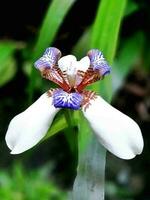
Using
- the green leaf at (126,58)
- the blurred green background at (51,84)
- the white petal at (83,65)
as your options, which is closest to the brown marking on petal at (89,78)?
the white petal at (83,65)

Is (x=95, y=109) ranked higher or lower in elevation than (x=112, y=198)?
higher

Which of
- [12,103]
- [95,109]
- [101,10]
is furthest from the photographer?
[12,103]

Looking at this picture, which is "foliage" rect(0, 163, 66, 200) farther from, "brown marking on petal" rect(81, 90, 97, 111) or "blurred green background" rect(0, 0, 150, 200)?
"brown marking on petal" rect(81, 90, 97, 111)

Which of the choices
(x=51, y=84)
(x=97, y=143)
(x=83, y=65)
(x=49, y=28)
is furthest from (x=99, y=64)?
(x=51, y=84)

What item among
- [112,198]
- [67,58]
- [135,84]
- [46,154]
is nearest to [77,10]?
[135,84]

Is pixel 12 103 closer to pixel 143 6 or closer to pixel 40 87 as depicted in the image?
pixel 40 87

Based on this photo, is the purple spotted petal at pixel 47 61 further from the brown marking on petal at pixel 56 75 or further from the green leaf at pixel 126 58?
the green leaf at pixel 126 58
